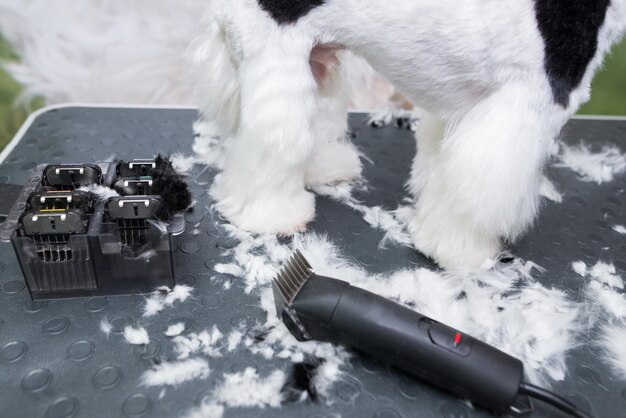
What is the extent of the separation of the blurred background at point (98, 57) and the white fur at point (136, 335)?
88 centimetres

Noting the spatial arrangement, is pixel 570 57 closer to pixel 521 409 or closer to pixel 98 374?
pixel 521 409

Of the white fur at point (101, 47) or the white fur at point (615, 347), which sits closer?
the white fur at point (615, 347)

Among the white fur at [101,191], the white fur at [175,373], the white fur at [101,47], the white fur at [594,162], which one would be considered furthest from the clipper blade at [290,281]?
the white fur at [101,47]

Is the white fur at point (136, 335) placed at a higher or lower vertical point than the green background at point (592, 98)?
lower

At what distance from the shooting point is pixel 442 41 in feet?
2.05

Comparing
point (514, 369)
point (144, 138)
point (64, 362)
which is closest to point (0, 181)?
point (144, 138)

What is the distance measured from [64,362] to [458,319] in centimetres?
47

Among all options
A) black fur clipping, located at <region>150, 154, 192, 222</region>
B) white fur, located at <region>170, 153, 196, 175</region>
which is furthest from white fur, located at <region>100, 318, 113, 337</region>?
white fur, located at <region>170, 153, 196, 175</region>

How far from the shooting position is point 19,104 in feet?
4.16

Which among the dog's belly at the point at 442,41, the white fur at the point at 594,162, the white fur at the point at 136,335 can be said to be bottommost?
the white fur at the point at 136,335

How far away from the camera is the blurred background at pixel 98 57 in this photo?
1229 mm

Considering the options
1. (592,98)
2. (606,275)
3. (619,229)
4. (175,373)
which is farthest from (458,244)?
(592,98)

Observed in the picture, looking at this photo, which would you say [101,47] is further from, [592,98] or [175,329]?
[592,98]

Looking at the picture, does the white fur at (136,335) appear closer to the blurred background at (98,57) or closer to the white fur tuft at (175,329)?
the white fur tuft at (175,329)
